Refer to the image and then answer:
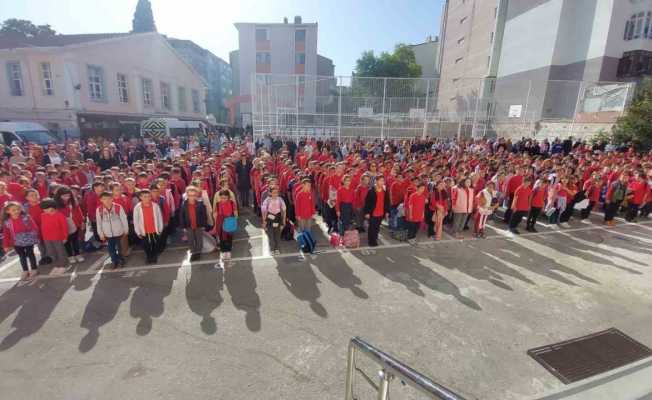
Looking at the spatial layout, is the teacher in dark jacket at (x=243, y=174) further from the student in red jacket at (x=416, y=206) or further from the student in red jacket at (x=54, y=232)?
the student in red jacket at (x=416, y=206)

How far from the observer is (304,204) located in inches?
252

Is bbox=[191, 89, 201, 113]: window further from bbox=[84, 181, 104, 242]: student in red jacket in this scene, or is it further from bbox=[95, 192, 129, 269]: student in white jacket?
bbox=[95, 192, 129, 269]: student in white jacket

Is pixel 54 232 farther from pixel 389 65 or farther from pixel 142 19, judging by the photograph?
pixel 142 19

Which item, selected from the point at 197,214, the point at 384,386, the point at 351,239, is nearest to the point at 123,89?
the point at 197,214

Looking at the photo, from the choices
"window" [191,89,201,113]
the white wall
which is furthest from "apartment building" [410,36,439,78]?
"window" [191,89,201,113]

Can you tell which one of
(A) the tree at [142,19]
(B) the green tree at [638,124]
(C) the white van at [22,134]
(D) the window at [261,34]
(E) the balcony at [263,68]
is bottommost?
(C) the white van at [22,134]

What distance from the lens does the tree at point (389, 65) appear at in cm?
4306

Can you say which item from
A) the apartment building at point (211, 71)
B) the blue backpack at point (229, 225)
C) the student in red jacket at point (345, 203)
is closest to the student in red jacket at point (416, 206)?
the student in red jacket at point (345, 203)

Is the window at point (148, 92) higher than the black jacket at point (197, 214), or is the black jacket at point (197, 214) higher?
the window at point (148, 92)

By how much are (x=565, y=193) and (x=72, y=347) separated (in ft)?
35.9

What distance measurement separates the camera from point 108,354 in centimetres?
361

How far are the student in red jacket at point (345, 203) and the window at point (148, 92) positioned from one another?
30.6 m

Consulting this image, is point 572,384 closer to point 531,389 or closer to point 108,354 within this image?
point 531,389

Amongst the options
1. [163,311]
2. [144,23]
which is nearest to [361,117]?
[163,311]
